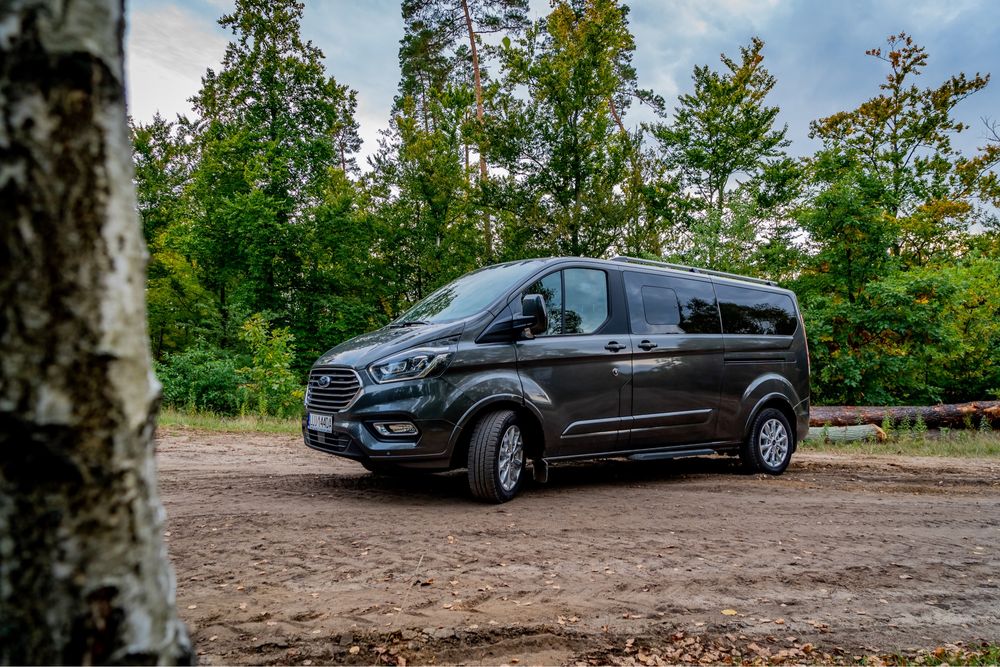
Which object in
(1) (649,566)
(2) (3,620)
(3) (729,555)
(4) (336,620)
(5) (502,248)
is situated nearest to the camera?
(2) (3,620)

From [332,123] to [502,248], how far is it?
7.37 m

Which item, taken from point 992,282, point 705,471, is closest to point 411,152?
point 705,471

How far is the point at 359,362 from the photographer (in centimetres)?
568

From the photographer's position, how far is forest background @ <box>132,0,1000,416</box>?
17922 millimetres

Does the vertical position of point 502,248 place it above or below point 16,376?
above

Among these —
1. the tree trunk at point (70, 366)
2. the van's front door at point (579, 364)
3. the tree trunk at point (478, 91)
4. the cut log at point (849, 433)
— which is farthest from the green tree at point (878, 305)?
the tree trunk at point (70, 366)

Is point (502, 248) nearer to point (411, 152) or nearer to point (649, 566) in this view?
point (411, 152)

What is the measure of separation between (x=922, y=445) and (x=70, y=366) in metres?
14.3

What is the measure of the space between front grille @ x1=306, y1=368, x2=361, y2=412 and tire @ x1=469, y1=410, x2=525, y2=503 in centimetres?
107

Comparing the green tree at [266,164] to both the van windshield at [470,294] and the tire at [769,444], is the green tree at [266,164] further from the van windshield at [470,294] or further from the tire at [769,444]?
the tire at [769,444]

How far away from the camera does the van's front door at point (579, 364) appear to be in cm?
611

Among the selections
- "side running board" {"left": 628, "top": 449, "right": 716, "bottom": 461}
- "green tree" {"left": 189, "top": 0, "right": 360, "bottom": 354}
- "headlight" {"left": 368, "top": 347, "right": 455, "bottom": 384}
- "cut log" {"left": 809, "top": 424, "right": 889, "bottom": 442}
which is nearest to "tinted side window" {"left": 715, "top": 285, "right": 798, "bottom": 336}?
"side running board" {"left": 628, "top": 449, "right": 716, "bottom": 461}

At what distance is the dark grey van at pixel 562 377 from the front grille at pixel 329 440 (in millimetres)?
13

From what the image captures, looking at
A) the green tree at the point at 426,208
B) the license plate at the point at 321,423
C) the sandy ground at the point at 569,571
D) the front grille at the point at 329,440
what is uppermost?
the green tree at the point at 426,208
